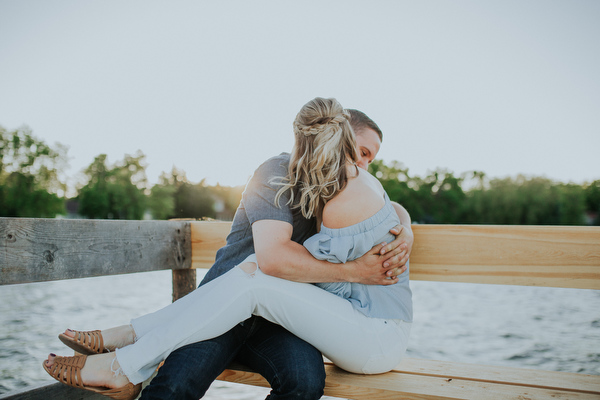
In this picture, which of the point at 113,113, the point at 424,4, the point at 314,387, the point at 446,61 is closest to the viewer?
the point at 314,387

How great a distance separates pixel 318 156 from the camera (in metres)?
1.90

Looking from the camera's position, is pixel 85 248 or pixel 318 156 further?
pixel 85 248

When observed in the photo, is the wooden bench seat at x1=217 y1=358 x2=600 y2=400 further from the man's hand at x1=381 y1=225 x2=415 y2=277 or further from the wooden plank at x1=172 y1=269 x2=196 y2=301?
the wooden plank at x1=172 y1=269 x2=196 y2=301

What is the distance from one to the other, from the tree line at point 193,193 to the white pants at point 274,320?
44.8m

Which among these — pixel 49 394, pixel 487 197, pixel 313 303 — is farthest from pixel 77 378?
pixel 487 197

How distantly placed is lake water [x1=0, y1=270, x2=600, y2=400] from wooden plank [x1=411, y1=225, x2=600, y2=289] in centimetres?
186

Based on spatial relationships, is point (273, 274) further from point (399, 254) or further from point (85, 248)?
point (85, 248)

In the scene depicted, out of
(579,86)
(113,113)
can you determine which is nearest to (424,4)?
(579,86)

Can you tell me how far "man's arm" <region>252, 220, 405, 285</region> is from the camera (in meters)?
1.79

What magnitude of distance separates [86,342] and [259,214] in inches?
32.9

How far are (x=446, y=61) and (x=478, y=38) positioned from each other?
10.6ft

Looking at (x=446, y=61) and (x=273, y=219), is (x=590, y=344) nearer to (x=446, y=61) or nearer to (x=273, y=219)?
(x=273, y=219)

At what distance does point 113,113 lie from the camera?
192 ft

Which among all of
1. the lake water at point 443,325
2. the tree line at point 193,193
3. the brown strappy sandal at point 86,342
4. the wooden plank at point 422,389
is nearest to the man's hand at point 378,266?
the wooden plank at point 422,389
